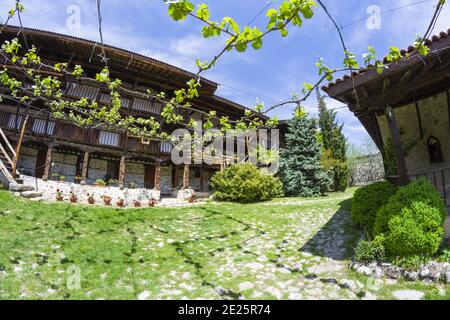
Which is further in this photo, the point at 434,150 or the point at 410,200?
the point at 434,150

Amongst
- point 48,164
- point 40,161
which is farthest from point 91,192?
point 40,161

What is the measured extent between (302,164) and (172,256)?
51.4 ft

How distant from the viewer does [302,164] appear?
833 inches

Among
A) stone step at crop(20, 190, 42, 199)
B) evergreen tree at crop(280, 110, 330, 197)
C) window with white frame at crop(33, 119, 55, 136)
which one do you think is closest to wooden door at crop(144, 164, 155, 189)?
window with white frame at crop(33, 119, 55, 136)

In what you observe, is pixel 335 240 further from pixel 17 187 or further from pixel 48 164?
pixel 48 164

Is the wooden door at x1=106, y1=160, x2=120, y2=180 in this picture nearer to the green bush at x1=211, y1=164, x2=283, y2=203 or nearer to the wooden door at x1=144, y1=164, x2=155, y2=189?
the wooden door at x1=144, y1=164, x2=155, y2=189

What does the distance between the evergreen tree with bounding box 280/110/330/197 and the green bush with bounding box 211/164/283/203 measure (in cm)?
Result: 242

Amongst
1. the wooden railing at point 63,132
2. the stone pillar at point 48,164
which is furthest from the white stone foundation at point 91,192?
the wooden railing at point 63,132

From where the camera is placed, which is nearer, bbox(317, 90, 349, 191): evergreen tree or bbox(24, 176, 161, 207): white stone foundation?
bbox(24, 176, 161, 207): white stone foundation

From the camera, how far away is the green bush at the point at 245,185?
1720 centimetres

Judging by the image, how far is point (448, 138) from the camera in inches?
328

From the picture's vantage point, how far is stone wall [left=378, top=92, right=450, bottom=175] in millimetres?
8391
